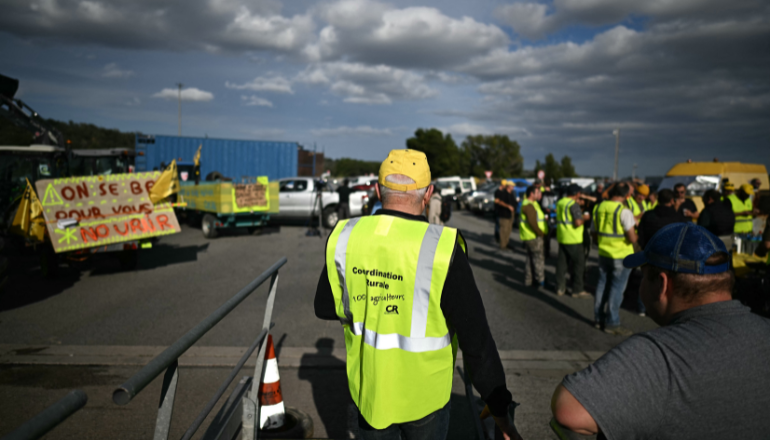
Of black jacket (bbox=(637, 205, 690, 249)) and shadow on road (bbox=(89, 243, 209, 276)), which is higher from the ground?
black jacket (bbox=(637, 205, 690, 249))

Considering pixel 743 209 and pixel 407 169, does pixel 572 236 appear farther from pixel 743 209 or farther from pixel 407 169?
pixel 407 169

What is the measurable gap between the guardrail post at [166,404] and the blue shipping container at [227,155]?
21.9 m

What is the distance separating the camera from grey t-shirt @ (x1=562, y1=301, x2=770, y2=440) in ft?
4.25

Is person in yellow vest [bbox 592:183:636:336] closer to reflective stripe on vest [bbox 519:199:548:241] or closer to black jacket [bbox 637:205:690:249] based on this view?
black jacket [bbox 637:205:690:249]

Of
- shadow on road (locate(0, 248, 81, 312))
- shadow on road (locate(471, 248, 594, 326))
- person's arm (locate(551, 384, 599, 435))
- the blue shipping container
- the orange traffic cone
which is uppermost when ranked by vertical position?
the blue shipping container

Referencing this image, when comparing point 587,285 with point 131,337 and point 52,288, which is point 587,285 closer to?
point 131,337

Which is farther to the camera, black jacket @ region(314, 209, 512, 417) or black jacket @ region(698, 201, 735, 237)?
black jacket @ region(698, 201, 735, 237)

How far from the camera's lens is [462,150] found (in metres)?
84.8

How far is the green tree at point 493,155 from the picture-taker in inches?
3282

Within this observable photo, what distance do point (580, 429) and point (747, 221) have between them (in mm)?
9547

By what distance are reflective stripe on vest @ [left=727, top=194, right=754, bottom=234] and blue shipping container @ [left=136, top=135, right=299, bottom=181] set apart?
65.7 feet

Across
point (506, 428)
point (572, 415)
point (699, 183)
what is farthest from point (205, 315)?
point (699, 183)

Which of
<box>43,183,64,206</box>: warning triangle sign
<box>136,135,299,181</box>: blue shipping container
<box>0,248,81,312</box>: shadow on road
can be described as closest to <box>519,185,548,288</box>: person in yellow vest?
<box>43,183,64,206</box>: warning triangle sign

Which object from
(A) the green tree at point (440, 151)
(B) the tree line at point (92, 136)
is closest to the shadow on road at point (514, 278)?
(B) the tree line at point (92, 136)
